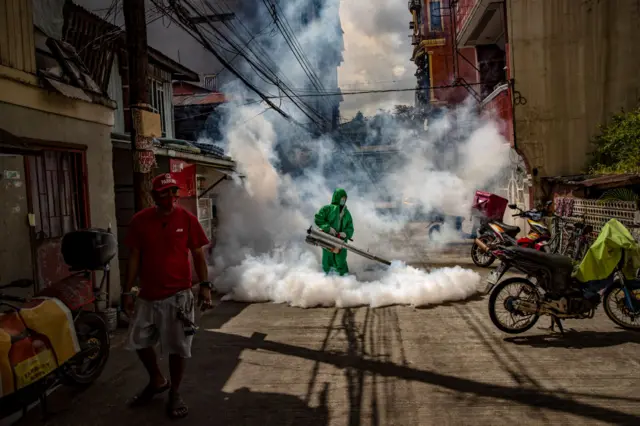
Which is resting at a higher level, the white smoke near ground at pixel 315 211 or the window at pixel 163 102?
the window at pixel 163 102

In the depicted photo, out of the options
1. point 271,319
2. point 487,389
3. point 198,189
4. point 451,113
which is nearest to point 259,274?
point 271,319

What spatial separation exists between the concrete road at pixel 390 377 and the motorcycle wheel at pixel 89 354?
0.16 metres

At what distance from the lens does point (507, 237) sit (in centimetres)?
1091

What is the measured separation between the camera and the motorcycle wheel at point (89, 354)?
15.7ft

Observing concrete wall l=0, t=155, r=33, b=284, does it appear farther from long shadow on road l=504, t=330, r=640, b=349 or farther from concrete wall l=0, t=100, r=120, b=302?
long shadow on road l=504, t=330, r=640, b=349

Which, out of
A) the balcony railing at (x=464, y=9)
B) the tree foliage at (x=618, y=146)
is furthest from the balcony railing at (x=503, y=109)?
the balcony railing at (x=464, y=9)

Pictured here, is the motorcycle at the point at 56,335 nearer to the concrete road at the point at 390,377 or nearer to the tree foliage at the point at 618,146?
the concrete road at the point at 390,377

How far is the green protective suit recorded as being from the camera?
31.6 ft

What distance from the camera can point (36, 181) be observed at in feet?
21.9

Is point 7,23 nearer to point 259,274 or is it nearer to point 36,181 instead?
point 36,181

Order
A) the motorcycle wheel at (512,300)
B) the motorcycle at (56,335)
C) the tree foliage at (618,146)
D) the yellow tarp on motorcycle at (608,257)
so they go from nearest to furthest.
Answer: the motorcycle at (56,335)
the yellow tarp on motorcycle at (608,257)
the motorcycle wheel at (512,300)
the tree foliage at (618,146)

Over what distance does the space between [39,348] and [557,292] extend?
583 cm

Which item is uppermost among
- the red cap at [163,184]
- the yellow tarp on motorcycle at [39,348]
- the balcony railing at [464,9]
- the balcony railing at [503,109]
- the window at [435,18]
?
the window at [435,18]

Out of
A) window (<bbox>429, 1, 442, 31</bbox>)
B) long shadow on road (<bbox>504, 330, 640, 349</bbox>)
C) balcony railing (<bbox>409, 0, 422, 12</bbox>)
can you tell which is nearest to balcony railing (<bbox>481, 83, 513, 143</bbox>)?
long shadow on road (<bbox>504, 330, 640, 349</bbox>)
